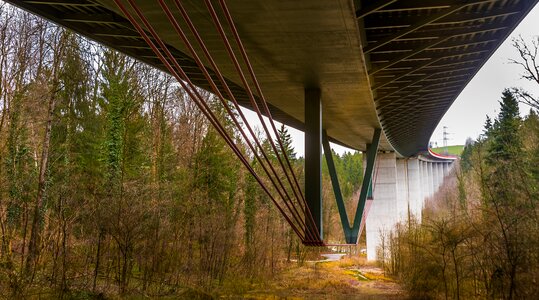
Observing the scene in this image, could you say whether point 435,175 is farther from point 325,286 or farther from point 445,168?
point 325,286

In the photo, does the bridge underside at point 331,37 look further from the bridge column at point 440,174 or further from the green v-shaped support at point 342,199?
the bridge column at point 440,174

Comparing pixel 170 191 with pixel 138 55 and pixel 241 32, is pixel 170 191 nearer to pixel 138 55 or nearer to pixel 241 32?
pixel 138 55

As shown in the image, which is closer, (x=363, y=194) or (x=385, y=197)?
(x=363, y=194)

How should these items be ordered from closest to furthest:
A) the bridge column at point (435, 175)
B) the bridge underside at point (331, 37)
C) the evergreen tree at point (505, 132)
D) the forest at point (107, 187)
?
the bridge underside at point (331, 37) < the forest at point (107, 187) < the evergreen tree at point (505, 132) < the bridge column at point (435, 175)

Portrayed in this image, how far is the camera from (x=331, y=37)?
7.13 metres

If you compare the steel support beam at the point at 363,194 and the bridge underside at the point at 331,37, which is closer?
the bridge underside at the point at 331,37

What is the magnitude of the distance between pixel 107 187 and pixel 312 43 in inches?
558

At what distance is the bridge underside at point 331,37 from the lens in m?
6.50

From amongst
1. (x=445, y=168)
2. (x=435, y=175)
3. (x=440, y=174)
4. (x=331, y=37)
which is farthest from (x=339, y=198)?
(x=445, y=168)

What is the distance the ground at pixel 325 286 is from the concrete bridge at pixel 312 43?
9.68 meters

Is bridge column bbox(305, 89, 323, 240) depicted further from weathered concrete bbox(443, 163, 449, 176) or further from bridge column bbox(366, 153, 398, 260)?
weathered concrete bbox(443, 163, 449, 176)

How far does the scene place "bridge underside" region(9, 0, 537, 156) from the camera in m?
6.50

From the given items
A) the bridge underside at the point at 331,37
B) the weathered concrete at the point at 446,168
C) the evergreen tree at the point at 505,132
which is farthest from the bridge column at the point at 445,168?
the bridge underside at the point at 331,37

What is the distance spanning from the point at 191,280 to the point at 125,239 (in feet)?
14.3
